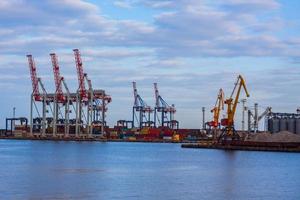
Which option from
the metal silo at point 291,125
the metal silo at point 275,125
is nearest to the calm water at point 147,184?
the metal silo at point 291,125

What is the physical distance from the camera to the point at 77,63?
128 meters

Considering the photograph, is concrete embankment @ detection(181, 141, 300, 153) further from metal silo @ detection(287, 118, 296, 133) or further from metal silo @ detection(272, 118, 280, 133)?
metal silo @ detection(272, 118, 280, 133)

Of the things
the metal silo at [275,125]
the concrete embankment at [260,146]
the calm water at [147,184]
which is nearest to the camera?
the calm water at [147,184]

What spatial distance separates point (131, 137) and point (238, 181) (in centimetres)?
11750

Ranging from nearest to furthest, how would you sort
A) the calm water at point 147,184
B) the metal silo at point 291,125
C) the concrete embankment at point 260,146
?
1. the calm water at point 147,184
2. the concrete embankment at point 260,146
3. the metal silo at point 291,125

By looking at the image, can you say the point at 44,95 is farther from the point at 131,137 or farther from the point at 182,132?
the point at 182,132

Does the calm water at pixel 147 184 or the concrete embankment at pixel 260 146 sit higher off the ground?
the concrete embankment at pixel 260 146

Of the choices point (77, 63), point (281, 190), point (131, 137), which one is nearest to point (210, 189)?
point (281, 190)

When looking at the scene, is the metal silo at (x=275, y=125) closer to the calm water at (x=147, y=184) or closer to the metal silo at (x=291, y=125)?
the metal silo at (x=291, y=125)

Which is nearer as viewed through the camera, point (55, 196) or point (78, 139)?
point (55, 196)

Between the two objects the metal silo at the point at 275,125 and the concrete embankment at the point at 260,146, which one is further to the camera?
the metal silo at the point at 275,125

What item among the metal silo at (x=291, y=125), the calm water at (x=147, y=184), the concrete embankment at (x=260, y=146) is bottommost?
the calm water at (x=147, y=184)

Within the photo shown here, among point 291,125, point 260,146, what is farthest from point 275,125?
point 260,146

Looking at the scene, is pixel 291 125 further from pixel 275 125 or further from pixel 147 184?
pixel 147 184
